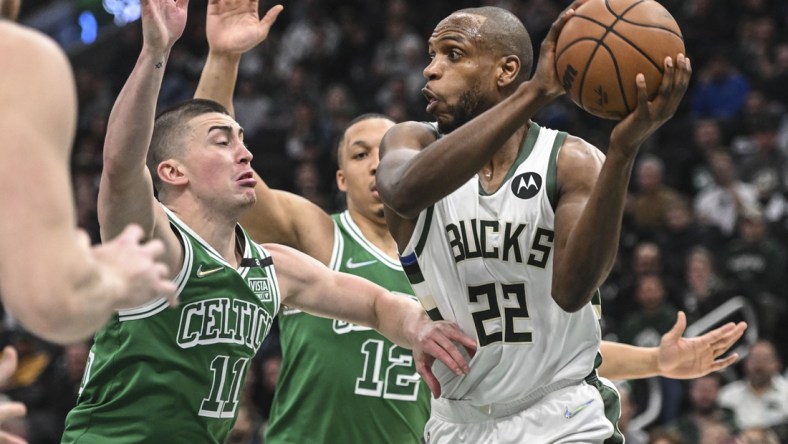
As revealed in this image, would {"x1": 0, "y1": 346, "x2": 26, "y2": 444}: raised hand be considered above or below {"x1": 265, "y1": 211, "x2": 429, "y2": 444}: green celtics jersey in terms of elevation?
below

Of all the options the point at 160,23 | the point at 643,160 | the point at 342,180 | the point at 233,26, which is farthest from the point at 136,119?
the point at 643,160

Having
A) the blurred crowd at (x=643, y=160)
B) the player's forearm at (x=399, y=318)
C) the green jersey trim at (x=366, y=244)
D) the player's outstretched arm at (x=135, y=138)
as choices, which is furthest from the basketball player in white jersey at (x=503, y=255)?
the blurred crowd at (x=643, y=160)

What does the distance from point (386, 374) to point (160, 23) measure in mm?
2443

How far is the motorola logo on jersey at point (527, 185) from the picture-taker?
445cm

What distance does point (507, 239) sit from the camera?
4.43 m

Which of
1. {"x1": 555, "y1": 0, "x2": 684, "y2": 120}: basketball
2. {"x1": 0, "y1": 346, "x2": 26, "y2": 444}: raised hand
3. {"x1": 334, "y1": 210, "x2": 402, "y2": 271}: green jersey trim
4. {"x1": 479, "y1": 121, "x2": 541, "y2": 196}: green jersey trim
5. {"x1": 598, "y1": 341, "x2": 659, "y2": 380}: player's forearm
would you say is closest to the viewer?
{"x1": 0, "y1": 346, "x2": 26, "y2": 444}: raised hand

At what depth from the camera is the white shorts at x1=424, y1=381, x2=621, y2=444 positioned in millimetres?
4402

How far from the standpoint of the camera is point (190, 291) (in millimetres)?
4684

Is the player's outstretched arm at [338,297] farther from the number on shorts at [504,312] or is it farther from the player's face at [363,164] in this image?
the player's face at [363,164]

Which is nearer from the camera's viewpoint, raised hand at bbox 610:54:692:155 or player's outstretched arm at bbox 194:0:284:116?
raised hand at bbox 610:54:692:155

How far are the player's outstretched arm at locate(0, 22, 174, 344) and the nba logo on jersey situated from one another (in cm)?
201

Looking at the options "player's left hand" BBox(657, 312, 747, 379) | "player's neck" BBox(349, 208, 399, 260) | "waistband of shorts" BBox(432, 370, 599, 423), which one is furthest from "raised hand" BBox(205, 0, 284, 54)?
"player's left hand" BBox(657, 312, 747, 379)

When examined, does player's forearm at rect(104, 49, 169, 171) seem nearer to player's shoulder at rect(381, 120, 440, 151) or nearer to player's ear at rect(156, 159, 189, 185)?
player's ear at rect(156, 159, 189, 185)

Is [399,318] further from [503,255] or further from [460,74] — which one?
[460,74]
